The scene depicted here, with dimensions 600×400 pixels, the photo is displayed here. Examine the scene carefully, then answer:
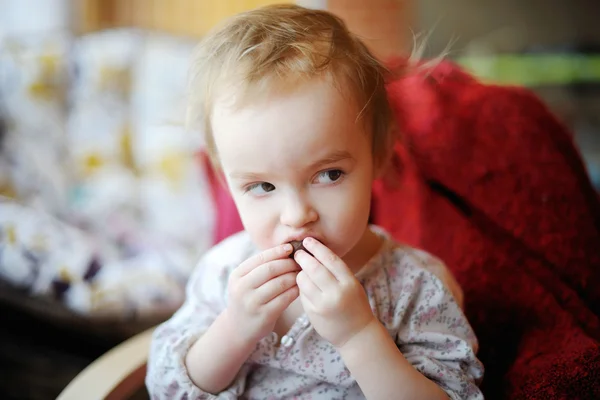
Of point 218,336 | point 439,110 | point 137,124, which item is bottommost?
point 137,124

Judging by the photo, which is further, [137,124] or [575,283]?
[137,124]

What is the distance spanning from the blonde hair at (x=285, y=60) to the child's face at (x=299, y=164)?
21 mm

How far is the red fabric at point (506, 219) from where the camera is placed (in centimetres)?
83

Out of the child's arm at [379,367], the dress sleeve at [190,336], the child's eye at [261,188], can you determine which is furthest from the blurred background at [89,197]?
the child's arm at [379,367]

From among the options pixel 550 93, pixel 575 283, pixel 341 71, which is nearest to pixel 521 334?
pixel 575 283

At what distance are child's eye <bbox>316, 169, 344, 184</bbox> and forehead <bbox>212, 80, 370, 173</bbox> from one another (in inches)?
1.1

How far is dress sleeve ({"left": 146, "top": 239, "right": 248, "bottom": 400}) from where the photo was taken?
751 mm

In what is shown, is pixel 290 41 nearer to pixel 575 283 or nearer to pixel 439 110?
pixel 439 110

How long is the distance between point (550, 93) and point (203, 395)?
118 inches

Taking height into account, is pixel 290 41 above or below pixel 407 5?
above

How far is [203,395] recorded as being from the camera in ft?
2.44

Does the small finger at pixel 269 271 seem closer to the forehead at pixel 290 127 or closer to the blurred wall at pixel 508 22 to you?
the forehead at pixel 290 127

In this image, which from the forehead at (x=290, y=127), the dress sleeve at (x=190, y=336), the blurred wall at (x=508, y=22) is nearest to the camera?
the forehead at (x=290, y=127)

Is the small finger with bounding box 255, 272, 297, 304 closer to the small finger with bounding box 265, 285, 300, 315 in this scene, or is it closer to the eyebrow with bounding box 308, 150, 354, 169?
the small finger with bounding box 265, 285, 300, 315
